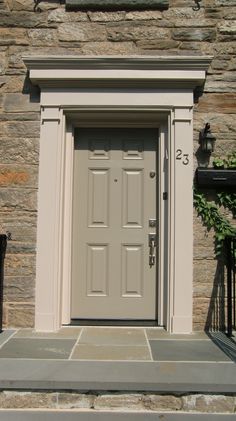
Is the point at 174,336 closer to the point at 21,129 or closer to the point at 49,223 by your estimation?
the point at 49,223

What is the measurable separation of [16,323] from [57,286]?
561 millimetres

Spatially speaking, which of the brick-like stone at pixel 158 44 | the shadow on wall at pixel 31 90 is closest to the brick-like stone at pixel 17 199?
the shadow on wall at pixel 31 90

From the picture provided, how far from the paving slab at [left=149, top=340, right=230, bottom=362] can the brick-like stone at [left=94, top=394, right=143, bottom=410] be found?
1.82 feet

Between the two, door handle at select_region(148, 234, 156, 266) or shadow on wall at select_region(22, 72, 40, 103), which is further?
door handle at select_region(148, 234, 156, 266)

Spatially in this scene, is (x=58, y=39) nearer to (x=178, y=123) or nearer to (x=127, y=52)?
(x=127, y=52)

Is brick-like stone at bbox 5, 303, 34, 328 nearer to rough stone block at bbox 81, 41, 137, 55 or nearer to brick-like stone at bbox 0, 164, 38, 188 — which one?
brick-like stone at bbox 0, 164, 38, 188

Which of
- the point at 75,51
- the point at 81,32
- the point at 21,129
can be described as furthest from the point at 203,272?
the point at 81,32

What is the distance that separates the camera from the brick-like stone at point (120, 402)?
3047 millimetres

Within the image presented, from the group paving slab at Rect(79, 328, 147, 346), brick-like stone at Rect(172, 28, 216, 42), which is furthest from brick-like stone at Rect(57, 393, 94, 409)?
brick-like stone at Rect(172, 28, 216, 42)

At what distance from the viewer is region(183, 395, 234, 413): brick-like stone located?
9.93 ft

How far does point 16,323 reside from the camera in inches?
179

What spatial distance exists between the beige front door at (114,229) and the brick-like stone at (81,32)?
106 centimetres

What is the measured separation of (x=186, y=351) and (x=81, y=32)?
3.32 metres

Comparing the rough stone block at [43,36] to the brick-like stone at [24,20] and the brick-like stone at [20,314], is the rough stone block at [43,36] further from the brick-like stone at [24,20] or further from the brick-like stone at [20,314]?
the brick-like stone at [20,314]
